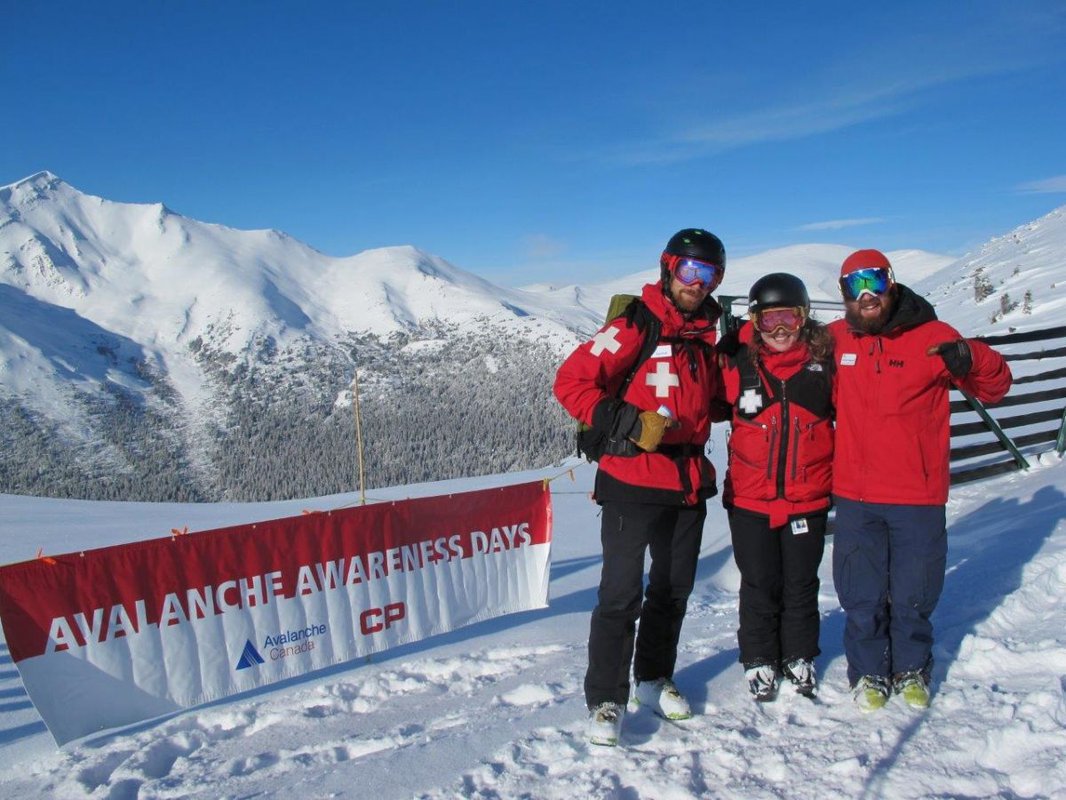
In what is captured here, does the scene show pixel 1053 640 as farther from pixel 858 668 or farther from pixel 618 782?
pixel 618 782

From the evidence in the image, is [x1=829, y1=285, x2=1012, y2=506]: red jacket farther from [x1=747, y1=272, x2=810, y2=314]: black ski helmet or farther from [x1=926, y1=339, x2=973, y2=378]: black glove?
[x1=747, y1=272, x2=810, y2=314]: black ski helmet

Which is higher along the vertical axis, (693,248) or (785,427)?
(693,248)

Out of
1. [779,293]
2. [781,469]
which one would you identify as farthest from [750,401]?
[779,293]

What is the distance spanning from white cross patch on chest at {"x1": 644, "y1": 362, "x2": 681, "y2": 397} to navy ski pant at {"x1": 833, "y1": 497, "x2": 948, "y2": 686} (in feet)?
3.35

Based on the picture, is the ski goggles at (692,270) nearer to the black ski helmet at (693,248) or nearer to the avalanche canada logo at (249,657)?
the black ski helmet at (693,248)

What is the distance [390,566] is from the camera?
4750 mm

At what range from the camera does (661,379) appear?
3.20 meters

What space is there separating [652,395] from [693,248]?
682mm

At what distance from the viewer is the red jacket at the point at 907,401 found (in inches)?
126

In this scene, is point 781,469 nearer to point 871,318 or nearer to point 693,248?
point 871,318

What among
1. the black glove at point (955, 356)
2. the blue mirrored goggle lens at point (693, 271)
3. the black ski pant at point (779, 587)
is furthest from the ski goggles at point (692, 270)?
the black ski pant at point (779, 587)

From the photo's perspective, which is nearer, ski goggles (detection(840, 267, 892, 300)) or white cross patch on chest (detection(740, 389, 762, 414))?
ski goggles (detection(840, 267, 892, 300))

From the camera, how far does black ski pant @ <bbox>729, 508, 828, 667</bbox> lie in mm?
3443

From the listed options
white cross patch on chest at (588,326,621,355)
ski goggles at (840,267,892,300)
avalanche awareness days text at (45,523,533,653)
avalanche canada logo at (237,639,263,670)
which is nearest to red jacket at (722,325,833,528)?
ski goggles at (840,267,892,300)
